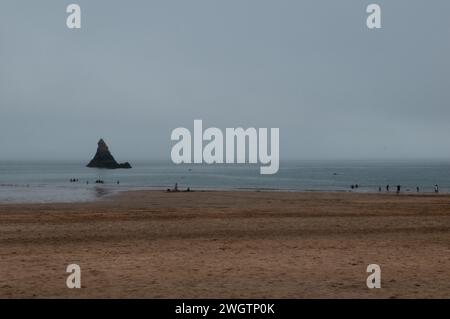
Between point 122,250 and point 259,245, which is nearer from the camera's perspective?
point 122,250

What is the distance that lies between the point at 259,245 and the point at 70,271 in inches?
269

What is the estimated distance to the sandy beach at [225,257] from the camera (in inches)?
380

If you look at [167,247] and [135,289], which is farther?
[167,247]

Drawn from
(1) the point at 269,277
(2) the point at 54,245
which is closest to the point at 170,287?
(1) the point at 269,277

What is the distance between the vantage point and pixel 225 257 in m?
13.4

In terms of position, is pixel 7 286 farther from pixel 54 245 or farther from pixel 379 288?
pixel 379 288

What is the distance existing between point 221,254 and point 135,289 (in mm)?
4629

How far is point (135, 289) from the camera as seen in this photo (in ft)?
31.7

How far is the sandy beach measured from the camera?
31.6ft
